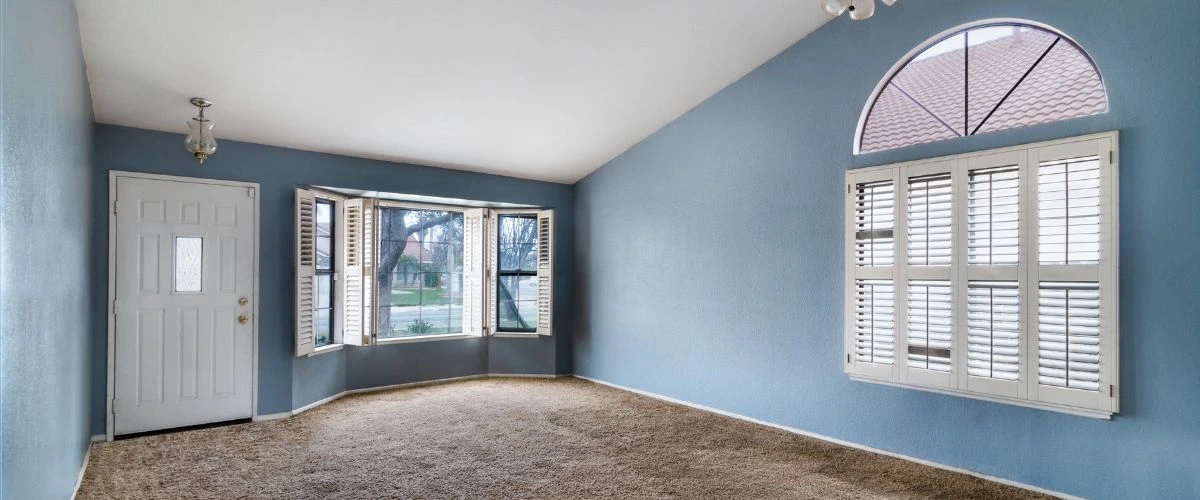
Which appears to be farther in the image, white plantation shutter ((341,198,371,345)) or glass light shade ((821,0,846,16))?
white plantation shutter ((341,198,371,345))

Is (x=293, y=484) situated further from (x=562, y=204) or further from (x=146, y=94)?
(x=562, y=204)

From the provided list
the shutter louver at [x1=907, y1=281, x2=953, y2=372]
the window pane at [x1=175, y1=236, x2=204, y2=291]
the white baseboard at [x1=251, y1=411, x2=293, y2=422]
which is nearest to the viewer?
the shutter louver at [x1=907, y1=281, x2=953, y2=372]

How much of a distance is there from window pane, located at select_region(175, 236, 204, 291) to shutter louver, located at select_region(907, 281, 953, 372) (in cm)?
504

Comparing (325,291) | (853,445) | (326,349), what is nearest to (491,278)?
(325,291)

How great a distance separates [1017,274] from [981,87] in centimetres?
115

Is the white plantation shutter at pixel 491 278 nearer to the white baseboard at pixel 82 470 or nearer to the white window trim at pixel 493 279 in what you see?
the white window trim at pixel 493 279

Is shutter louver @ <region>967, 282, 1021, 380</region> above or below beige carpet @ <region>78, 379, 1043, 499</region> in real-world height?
above

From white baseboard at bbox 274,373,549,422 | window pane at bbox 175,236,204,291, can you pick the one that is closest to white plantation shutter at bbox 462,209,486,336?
white baseboard at bbox 274,373,549,422

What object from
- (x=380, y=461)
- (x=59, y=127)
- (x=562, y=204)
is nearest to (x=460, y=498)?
(x=380, y=461)

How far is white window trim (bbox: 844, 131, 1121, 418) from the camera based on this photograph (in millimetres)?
3162

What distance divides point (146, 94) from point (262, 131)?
84 cm

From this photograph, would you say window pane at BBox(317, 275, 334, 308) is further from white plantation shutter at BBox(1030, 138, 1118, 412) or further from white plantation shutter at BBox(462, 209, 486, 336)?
white plantation shutter at BBox(1030, 138, 1118, 412)

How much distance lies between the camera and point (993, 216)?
358 centimetres

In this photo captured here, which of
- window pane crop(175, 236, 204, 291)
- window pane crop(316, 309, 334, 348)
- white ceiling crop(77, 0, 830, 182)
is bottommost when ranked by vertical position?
window pane crop(316, 309, 334, 348)
